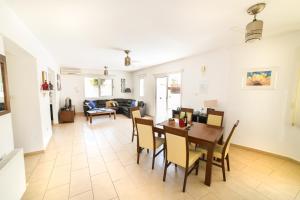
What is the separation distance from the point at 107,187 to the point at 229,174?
6.64 ft

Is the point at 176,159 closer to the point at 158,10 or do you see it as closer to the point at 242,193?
the point at 242,193

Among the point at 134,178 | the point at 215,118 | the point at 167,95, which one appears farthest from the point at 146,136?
the point at 167,95

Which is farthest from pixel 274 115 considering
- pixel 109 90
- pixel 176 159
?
pixel 109 90

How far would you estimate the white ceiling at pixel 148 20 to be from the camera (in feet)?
5.52

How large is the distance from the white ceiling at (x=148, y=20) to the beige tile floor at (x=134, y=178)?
8.24 feet

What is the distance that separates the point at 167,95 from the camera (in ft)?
18.6

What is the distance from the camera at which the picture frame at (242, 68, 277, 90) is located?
112 inches

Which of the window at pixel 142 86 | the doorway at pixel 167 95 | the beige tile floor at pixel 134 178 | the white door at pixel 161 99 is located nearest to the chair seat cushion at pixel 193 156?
the beige tile floor at pixel 134 178

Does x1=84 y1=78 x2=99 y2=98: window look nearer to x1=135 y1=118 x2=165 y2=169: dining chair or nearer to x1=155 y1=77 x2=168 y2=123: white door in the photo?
x1=155 y1=77 x2=168 y2=123: white door

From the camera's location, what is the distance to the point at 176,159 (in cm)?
202

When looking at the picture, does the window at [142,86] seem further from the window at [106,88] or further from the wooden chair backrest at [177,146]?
the wooden chair backrest at [177,146]

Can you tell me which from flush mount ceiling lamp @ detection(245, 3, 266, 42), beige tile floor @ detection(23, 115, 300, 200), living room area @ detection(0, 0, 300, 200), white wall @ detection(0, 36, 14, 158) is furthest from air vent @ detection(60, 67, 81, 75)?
flush mount ceiling lamp @ detection(245, 3, 266, 42)

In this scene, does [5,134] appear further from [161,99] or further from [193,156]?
[161,99]

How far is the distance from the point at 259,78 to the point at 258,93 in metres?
0.34
